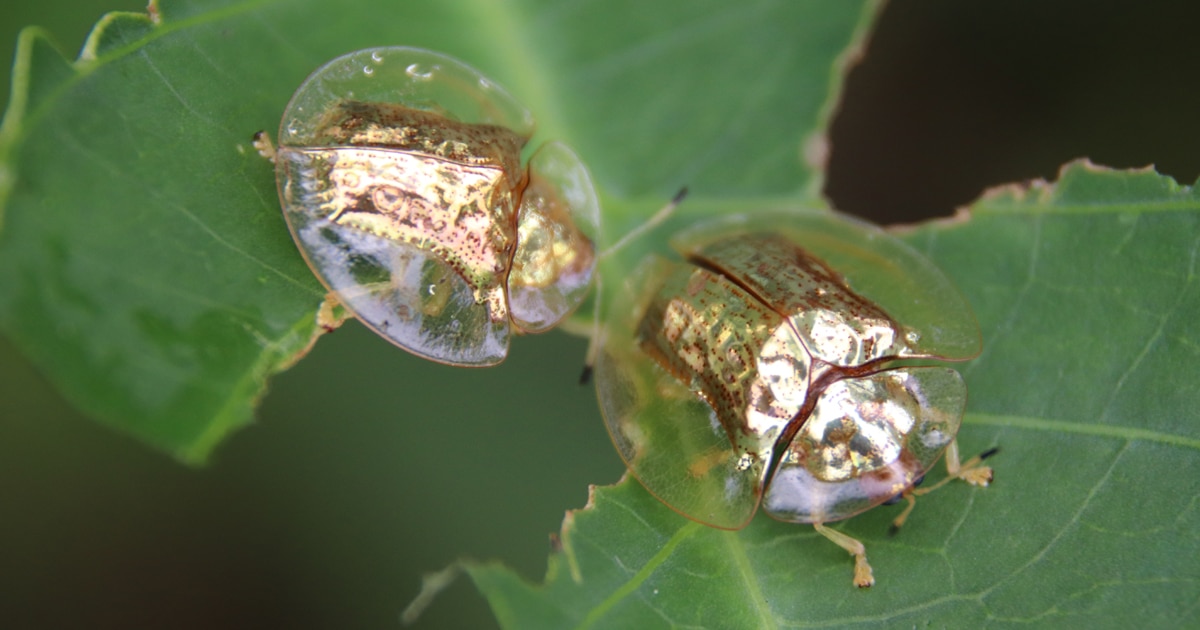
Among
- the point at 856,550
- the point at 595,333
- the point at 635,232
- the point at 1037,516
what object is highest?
the point at 635,232

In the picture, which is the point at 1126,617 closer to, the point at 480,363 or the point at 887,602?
the point at 887,602

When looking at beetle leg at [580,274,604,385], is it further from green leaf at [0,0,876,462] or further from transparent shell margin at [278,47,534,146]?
transparent shell margin at [278,47,534,146]

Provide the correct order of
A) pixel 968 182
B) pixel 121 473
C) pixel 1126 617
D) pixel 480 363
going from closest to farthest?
pixel 1126 617 < pixel 480 363 < pixel 121 473 < pixel 968 182

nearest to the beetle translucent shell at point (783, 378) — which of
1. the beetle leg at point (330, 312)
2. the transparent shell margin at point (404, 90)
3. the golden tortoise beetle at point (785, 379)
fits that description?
the golden tortoise beetle at point (785, 379)

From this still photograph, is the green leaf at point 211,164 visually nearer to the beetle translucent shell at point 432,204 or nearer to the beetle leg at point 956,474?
the beetle translucent shell at point 432,204

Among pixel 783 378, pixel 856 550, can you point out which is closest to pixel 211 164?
pixel 783 378

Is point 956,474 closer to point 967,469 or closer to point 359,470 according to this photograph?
point 967,469

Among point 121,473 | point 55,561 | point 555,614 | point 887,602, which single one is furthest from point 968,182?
point 55,561
